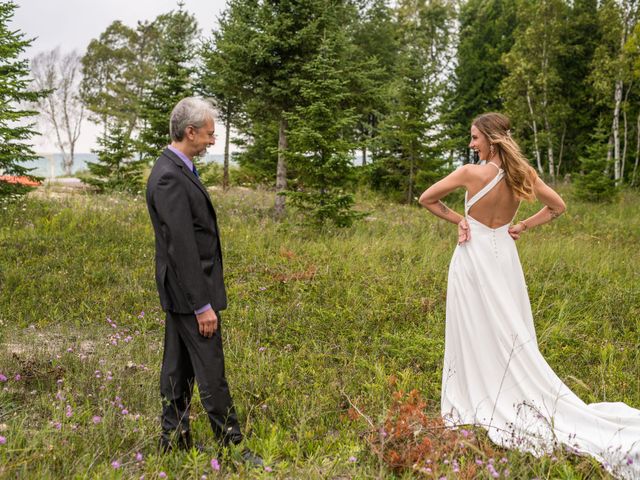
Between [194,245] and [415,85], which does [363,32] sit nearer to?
[415,85]

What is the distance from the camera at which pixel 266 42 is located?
12.3 meters

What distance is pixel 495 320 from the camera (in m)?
4.09

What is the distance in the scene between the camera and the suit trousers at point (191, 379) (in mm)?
3201

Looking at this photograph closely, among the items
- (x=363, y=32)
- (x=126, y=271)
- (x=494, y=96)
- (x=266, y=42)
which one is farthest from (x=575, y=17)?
(x=126, y=271)

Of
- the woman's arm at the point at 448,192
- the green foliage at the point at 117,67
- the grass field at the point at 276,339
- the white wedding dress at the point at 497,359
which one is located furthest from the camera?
the green foliage at the point at 117,67

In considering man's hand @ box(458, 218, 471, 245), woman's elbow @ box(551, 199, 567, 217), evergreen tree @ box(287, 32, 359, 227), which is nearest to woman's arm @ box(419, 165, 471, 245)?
man's hand @ box(458, 218, 471, 245)

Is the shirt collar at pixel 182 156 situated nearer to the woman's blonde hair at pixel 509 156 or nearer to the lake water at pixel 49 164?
the woman's blonde hair at pixel 509 156

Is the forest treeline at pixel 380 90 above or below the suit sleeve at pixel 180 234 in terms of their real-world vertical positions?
above

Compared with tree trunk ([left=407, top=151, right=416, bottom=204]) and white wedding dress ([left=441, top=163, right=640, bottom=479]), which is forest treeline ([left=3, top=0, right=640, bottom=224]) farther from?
white wedding dress ([left=441, top=163, right=640, bottom=479])

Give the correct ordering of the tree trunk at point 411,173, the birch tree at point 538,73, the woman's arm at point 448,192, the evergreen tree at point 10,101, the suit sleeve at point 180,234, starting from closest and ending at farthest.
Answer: the suit sleeve at point 180,234 < the woman's arm at point 448,192 < the evergreen tree at point 10,101 < the tree trunk at point 411,173 < the birch tree at point 538,73

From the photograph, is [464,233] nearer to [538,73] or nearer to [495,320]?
[495,320]

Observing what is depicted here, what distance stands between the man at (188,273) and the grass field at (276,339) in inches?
11.2

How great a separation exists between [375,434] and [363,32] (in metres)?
28.1

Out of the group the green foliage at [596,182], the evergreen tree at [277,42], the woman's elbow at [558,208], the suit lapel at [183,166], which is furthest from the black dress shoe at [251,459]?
the green foliage at [596,182]
